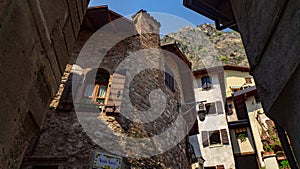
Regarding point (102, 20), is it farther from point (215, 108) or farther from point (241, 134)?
point (241, 134)

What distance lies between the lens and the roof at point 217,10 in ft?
15.3

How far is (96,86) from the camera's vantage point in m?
7.56

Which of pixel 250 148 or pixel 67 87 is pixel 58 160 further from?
pixel 250 148

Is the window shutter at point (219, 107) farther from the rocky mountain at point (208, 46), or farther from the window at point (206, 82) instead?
the rocky mountain at point (208, 46)

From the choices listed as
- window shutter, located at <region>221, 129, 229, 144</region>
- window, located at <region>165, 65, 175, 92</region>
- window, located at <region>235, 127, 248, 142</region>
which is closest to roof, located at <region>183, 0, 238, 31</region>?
A: window, located at <region>165, 65, 175, 92</region>

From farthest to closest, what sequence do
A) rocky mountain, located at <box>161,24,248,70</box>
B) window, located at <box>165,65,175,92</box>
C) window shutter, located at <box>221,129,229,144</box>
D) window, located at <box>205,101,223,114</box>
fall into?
rocky mountain, located at <box>161,24,248,70</box> → window, located at <box>205,101,223,114</box> → window shutter, located at <box>221,129,229,144</box> → window, located at <box>165,65,175,92</box>

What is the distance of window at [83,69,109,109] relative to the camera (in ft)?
23.7

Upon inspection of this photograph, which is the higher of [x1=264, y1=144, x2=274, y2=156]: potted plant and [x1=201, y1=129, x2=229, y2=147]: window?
[x1=201, y1=129, x2=229, y2=147]: window

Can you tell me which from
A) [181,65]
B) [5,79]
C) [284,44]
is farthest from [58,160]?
[181,65]

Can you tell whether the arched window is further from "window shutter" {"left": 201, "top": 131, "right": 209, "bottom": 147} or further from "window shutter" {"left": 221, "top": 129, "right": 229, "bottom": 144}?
"window shutter" {"left": 201, "top": 131, "right": 209, "bottom": 147}

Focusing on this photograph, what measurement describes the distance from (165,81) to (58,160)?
621 centimetres

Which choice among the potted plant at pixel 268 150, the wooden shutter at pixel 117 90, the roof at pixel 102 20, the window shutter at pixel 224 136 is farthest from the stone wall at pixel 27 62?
the window shutter at pixel 224 136

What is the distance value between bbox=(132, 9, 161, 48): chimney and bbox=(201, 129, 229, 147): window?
10.3m

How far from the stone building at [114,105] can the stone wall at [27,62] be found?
153 inches
